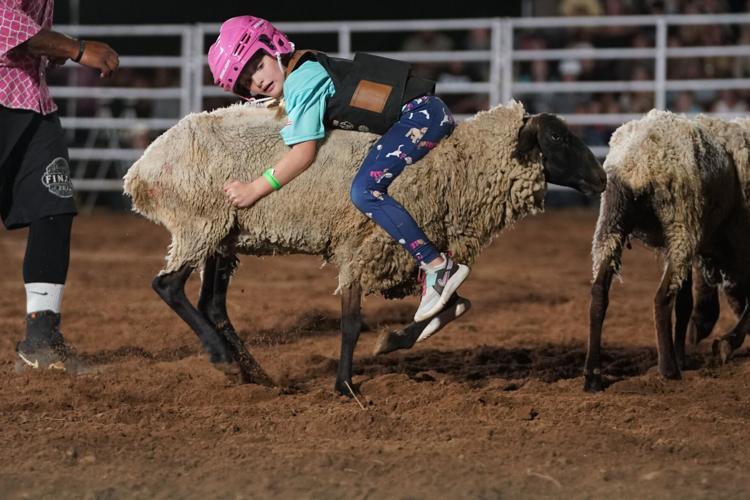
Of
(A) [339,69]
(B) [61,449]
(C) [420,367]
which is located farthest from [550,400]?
(B) [61,449]

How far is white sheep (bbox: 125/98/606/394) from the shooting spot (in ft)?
16.7

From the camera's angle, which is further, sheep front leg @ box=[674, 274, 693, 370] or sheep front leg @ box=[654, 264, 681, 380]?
sheep front leg @ box=[674, 274, 693, 370]

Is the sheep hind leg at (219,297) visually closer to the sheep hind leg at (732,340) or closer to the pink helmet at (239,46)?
the pink helmet at (239,46)

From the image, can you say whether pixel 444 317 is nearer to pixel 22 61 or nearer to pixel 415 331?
pixel 415 331

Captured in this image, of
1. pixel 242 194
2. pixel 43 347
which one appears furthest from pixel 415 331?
pixel 43 347

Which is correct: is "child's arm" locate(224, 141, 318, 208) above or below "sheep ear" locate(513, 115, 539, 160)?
below

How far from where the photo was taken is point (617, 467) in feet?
12.5

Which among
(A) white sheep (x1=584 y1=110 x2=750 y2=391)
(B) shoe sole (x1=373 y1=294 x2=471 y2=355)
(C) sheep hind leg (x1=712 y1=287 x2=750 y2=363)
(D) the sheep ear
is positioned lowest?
(C) sheep hind leg (x1=712 y1=287 x2=750 y2=363)

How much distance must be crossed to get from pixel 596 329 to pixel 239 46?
7.26 ft

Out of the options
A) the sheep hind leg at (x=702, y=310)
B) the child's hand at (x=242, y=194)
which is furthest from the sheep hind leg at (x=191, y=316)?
the sheep hind leg at (x=702, y=310)

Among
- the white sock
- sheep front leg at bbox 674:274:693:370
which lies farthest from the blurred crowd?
the white sock

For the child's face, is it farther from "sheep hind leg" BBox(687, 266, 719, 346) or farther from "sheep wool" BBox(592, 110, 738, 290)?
"sheep hind leg" BBox(687, 266, 719, 346)

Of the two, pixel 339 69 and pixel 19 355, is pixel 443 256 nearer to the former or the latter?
pixel 339 69

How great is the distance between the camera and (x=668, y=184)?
5.16 metres
